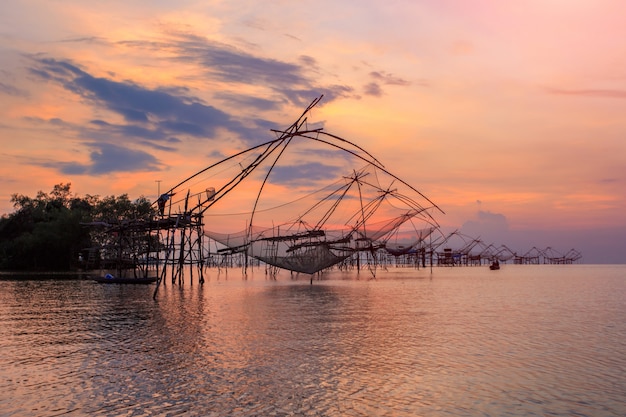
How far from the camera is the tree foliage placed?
60.2 m

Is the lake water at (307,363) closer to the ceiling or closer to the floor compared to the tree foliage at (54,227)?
closer to the floor

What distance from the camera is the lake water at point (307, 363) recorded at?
7.94m

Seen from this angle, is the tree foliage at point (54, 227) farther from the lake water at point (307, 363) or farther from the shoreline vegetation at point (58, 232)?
the lake water at point (307, 363)

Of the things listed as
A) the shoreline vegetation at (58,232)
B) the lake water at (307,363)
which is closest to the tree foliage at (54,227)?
the shoreline vegetation at (58,232)

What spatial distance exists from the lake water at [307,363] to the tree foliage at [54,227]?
40994 mm

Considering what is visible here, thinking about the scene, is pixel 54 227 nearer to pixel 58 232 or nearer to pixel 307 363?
pixel 58 232

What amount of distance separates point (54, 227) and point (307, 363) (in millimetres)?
56737

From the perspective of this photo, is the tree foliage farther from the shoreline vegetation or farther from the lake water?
the lake water

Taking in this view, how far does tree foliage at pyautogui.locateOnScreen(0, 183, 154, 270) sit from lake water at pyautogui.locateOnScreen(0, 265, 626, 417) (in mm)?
40994

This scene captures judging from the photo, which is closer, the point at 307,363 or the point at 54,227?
the point at 307,363

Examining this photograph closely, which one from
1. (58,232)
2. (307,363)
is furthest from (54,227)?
(307,363)

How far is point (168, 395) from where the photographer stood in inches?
325

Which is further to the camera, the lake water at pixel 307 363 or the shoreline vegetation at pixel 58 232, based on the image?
the shoreline vegetation at pixel 58 232

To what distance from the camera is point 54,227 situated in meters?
60.2
